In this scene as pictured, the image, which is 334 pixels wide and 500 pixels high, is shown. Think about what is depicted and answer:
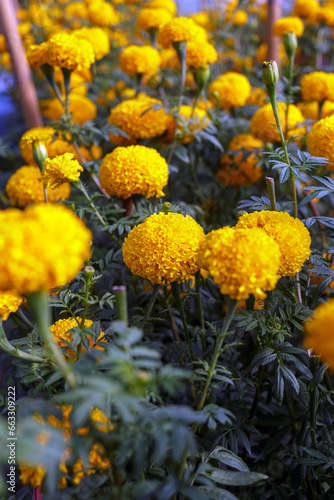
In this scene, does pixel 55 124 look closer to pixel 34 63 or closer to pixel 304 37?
pixel 34 63

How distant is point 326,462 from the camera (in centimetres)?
79

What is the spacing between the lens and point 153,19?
5.23ft

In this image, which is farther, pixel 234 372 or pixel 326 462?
pixel 234 372

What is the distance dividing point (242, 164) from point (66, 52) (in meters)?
0.71

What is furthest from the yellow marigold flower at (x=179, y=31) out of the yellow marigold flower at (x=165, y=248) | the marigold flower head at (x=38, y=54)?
the yellow marigold flower at (x=165, y=248)

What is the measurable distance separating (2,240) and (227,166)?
126cm

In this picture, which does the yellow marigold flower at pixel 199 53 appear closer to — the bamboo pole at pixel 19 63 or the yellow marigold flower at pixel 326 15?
the bamboo pole at pixel 19 63

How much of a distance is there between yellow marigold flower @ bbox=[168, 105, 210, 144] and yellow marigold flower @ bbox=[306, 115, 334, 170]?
41 centimetres

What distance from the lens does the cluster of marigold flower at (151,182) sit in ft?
1.53

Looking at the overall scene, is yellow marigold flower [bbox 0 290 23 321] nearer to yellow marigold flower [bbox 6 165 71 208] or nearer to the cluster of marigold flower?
the cluster of marigold flower

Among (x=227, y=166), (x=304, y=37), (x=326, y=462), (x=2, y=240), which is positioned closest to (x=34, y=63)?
(x=227, y=166)

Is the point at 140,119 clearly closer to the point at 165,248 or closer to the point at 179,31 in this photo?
the point at 179,31

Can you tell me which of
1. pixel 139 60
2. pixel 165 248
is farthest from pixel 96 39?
pixel 165 248

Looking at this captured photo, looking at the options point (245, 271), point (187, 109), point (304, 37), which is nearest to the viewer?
point (245, 271)
